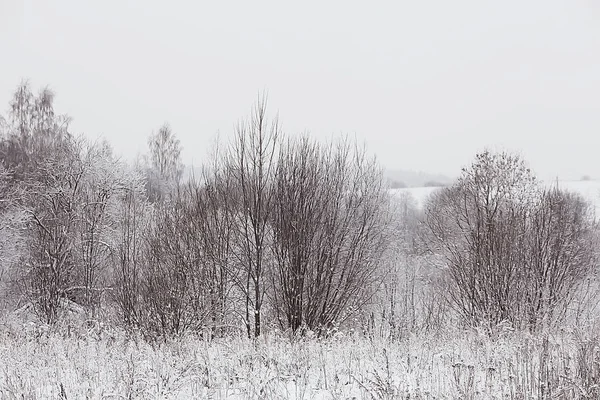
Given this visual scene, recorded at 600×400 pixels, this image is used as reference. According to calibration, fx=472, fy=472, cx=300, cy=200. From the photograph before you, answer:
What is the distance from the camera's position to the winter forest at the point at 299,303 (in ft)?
16.6

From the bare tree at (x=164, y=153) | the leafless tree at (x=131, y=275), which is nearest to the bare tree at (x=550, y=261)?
the leafless tree at (x=131, y=275)

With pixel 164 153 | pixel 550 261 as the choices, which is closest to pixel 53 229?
pixel 550 261

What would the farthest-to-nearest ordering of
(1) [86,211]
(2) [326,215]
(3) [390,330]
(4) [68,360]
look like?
(1) [86,211] → (2) [326,215] → (3) [390,330] → (4) [68,360]

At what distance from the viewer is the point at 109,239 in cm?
2194

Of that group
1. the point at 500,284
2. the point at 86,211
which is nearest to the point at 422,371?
the point at 500,284

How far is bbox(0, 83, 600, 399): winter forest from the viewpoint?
→ 16.6ft

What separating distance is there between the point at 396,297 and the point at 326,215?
21824 mm

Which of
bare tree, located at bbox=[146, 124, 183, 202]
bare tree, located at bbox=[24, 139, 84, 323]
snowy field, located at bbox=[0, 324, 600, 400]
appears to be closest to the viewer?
snowy field, located at bbox=[0, 324, 600, 400]

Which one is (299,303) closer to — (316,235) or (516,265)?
(316,235)

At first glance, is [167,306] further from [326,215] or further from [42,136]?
[42,136]

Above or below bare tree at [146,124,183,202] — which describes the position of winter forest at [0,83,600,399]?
below

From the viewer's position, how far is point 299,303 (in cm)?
893

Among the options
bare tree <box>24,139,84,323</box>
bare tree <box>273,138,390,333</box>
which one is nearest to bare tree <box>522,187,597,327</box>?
bare tree <box>273,138,390,333</box>

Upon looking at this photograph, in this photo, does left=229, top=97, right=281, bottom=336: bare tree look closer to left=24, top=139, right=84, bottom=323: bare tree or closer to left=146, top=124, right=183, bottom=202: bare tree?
left=24, top=139, right=84, bottom=323: bare tree
